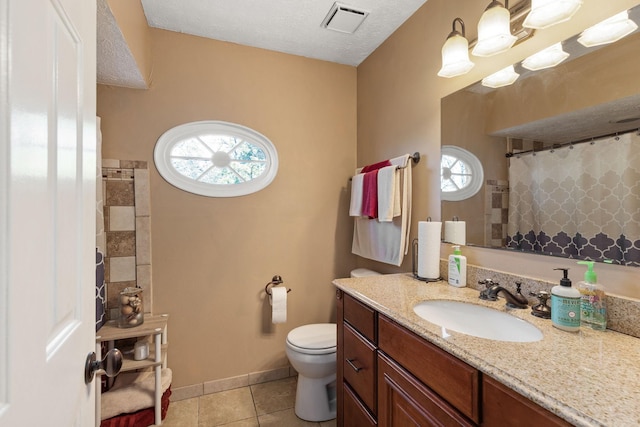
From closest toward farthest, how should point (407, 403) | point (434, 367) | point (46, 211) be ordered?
point (46, 211) → point (434, 367) → point (407, 403)

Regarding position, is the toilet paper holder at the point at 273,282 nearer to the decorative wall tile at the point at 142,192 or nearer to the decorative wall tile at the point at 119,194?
the decorative wall tile at the point at 142,192

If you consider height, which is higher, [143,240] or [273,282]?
[143,240]

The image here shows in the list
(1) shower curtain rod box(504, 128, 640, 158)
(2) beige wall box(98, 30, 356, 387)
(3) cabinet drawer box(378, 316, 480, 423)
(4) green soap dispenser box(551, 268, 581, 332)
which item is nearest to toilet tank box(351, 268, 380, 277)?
(2) beige wall box(98, 30, 356, 387)

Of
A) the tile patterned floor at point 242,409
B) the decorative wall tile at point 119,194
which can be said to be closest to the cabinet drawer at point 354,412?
the tile patterned floor at point 242,409

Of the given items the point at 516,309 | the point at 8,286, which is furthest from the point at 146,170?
the point at 516,309

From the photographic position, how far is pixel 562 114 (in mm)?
1138

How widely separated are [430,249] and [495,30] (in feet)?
3.24

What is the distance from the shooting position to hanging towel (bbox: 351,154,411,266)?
1.85 metres

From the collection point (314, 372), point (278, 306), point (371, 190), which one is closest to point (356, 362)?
point (314, 372)

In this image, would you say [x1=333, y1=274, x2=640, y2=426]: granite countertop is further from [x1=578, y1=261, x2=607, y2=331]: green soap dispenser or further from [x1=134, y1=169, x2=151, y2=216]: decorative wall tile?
[x1=134, y1=169, x2=151, y2=216]: decorative wall tile

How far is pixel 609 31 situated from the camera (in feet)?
3.28

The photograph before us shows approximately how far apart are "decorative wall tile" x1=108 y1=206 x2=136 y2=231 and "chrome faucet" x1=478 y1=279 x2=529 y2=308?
79.5 inches

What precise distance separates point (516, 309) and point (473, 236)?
1.38 feet

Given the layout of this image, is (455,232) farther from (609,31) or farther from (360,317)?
(609,31)
